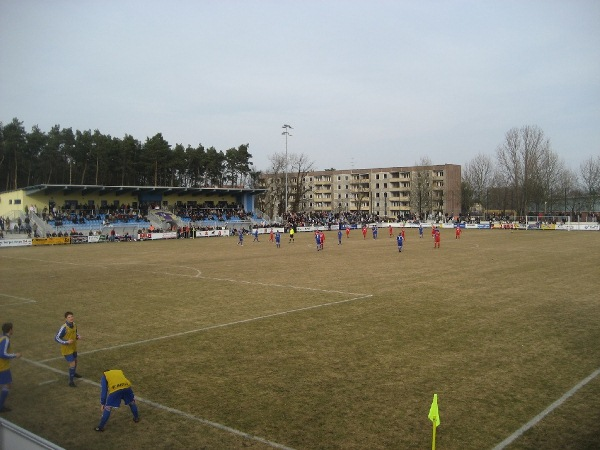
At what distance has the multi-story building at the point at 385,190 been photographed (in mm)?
115812

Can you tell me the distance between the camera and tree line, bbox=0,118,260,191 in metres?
76.2

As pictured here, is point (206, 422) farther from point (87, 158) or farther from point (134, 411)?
point (87, 158)

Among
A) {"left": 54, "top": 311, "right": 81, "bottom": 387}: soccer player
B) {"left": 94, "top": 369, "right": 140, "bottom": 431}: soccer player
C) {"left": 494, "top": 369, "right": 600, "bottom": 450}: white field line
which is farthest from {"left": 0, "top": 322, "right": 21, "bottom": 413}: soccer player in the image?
{"left": 494, "top": 369, "right": 600, "bottom": 450}: white field line

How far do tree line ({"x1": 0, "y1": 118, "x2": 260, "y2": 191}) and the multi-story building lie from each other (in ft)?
91.4

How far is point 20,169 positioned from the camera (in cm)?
7881

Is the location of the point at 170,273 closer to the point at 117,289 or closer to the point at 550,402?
the point at 117,289

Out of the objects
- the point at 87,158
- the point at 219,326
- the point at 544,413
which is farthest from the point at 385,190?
the point at 544,413

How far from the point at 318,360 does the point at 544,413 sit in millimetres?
4884

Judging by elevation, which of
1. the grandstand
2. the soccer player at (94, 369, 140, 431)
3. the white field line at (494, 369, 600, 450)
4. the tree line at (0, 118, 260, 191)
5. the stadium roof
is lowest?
the white field line at (494, 369, 600, 450)

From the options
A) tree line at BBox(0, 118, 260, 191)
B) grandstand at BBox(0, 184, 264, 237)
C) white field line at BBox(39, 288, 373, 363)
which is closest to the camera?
white field line at BBox(39, 288, 373, 363)

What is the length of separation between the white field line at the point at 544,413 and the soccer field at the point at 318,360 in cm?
4

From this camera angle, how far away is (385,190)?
128m

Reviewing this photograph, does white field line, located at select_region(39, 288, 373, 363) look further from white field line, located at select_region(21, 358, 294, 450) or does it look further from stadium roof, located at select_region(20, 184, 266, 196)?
stadium roof, located at select_region(20, 184, 266, 196)

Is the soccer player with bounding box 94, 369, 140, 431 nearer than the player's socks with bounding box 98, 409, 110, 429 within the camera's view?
Yes
